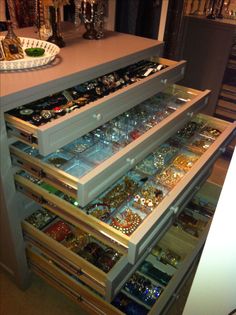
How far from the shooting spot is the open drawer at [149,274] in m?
1.16

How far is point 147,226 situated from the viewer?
92 cm

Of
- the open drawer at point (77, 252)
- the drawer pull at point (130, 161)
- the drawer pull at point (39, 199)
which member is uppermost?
the drawer pull at point (130, 161)

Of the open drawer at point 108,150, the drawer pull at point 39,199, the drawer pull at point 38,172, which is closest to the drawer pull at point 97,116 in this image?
the open drawer at point 108,150

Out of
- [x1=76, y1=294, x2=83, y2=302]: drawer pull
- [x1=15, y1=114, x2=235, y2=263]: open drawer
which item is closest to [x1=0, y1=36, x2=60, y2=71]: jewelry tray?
[x1=15, y1=114, x2=235, y2=263]: open drawer

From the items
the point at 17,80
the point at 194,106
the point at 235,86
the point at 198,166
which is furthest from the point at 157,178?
the point at 235,86

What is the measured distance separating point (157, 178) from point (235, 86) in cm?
143

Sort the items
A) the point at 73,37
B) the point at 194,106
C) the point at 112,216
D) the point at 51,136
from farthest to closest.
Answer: the point at 73,37, the point at 194,106, the point at 112,216, the point at 51,136

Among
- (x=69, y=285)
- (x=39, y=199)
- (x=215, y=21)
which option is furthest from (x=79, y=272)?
(x=215, y=21)

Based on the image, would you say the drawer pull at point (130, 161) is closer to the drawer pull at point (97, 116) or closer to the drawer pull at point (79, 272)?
the drawer pull at point (97, 116)

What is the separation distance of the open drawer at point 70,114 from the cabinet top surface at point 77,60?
93 mm

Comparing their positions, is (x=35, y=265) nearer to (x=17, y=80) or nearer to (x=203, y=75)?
(x=17, y=80)

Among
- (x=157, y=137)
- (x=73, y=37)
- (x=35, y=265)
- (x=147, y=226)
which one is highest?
(x=73, y=37)

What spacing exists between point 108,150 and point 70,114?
0.32 metres

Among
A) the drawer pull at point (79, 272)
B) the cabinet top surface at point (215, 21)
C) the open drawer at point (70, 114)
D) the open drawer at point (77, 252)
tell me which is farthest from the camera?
the cabinet top surface at point (215, 21)
